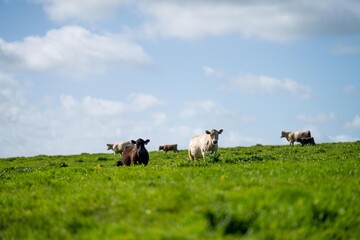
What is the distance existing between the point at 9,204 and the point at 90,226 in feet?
14.5

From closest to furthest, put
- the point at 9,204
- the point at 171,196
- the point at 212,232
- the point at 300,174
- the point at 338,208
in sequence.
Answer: the point at 212,232, the point at 338,208, the point at 171,196, the point at 9,204, the point at 300,174

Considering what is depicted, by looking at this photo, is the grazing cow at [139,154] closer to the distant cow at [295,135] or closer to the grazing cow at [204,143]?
the grazing cow at [204,143]

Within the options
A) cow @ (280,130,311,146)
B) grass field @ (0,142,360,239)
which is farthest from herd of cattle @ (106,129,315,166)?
cow @ (280,130,311,146)

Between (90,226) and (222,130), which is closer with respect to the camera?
(90,226)

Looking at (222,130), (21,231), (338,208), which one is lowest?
(21,231)

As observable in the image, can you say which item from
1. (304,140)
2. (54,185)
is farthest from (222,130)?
(304,140)

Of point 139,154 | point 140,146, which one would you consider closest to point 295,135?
point 140,146

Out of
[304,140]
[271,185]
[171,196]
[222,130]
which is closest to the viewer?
[171,196]

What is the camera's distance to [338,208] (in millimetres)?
8484

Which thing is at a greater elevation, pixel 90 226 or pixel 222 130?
pixel 222 130

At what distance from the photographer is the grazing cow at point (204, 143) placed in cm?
2886

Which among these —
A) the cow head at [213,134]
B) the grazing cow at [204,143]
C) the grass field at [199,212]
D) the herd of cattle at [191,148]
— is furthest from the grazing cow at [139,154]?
the grass field at [199,212]

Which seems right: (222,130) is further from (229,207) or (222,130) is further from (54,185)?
(229,207)

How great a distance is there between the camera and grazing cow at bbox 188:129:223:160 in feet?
94.7
